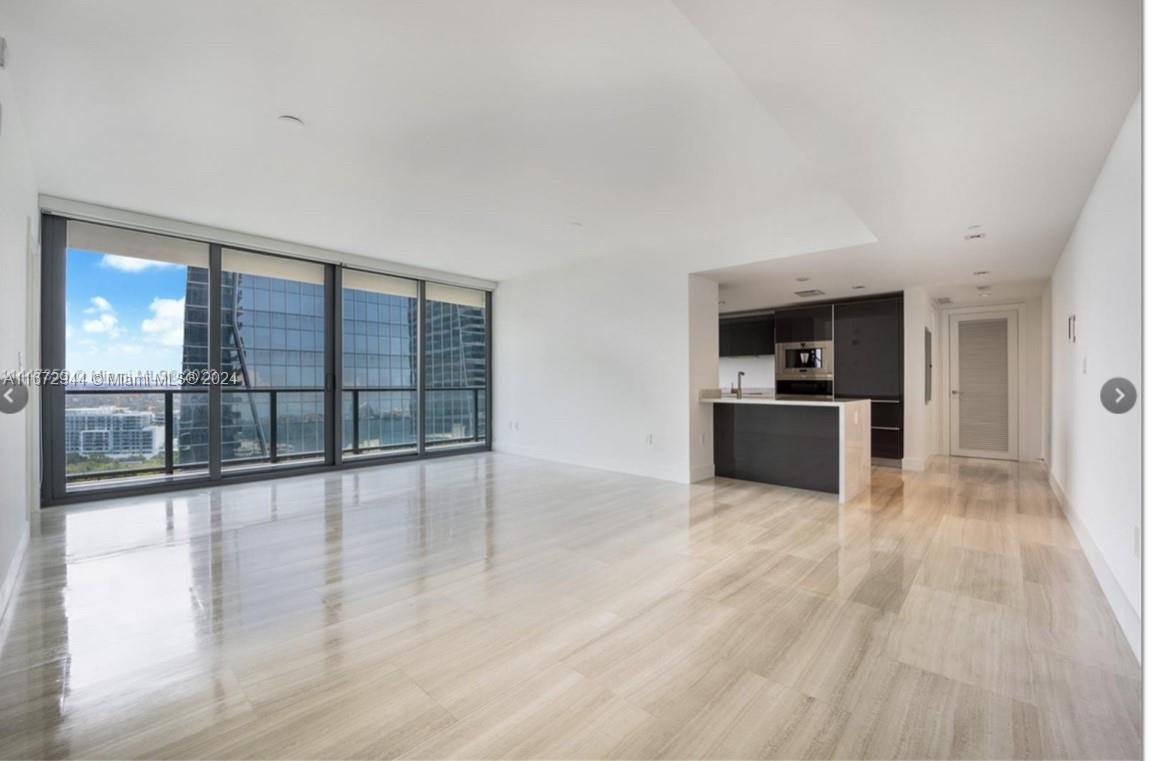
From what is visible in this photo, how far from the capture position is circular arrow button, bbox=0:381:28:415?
5.06 feet

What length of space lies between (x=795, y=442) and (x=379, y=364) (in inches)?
195

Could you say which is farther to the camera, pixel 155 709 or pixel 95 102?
pixel 95 102

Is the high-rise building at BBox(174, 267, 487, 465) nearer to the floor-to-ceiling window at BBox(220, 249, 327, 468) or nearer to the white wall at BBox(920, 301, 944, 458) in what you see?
the floor-to-ceiling window at BBox(220, 249, 327, 468)

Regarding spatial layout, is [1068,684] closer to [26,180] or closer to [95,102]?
[95,102]

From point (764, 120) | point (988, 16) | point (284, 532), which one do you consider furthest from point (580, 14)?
point (284, 532)

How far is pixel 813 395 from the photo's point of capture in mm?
6930

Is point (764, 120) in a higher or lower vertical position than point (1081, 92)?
higher

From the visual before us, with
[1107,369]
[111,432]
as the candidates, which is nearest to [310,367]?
[111,432]

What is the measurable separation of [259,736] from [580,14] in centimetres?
278

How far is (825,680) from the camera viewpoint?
182 centimetres

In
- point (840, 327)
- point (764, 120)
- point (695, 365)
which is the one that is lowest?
point (695, 365)

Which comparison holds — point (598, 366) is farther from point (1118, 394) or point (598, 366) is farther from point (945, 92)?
point (1118, 394)

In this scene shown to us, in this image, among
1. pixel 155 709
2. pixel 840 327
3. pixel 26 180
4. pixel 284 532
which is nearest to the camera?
pixel 155 709

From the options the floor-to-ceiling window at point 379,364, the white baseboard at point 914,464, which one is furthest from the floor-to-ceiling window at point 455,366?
the white baseboard at point 914,464
